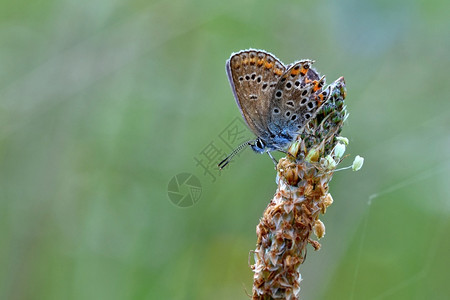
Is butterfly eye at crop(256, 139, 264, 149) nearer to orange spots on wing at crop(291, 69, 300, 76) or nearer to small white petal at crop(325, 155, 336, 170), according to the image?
orange spots on wing at crop(291, 69, 300, 76)

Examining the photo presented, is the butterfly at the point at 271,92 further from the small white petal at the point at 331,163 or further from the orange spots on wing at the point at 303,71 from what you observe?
the small white petal at the point at 331,163

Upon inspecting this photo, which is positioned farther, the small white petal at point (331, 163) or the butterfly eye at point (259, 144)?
the butterfly eye at point (259, 144)

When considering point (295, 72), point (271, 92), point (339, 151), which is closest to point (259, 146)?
point (271, 92)

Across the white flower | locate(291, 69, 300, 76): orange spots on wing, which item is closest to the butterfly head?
locate(291, 69, 300, 76): orange spots on wing

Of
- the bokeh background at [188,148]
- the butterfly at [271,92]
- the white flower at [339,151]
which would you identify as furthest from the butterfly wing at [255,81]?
the white flower at [339,151]

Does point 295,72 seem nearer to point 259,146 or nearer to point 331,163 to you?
point 259,146
